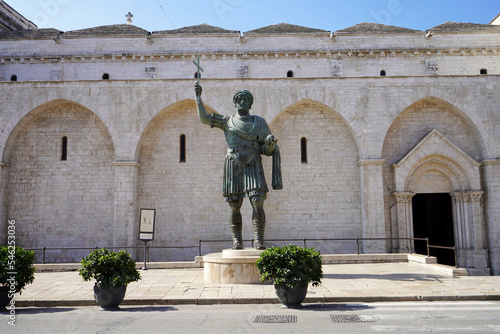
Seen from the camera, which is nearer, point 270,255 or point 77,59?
point 270,255

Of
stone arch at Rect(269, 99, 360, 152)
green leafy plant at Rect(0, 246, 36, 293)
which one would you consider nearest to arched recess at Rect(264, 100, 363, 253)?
stone arch at Rect(269, 99, 360, 152)

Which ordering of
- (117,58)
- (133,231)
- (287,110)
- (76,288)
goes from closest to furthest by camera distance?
(76,288)
(133,231)
(287,110)
(117,58)

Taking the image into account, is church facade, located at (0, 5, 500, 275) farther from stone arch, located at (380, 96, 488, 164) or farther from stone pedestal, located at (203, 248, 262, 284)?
stone pedestal, located at (203, 248, 262, 284)

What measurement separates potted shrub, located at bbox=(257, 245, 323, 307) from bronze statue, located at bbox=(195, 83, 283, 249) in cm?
204

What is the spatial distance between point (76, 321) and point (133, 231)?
10830mm

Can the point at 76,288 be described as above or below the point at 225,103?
below

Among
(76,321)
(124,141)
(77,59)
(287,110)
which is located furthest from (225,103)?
(76,321)

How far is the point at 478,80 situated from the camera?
57.6 feet

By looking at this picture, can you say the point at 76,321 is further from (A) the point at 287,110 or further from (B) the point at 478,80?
(B) the point at 478,80

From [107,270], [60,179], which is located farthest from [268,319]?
[60,179]

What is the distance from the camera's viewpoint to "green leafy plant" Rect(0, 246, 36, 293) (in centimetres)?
721

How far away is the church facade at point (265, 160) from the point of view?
17.2m

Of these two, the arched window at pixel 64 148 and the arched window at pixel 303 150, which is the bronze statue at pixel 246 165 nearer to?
the arched window at pixel 303 150

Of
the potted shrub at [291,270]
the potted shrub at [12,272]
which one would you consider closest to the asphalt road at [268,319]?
the potted shrub at [291,270]
